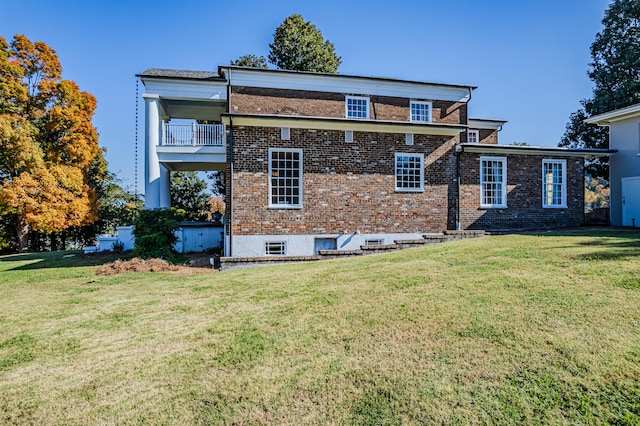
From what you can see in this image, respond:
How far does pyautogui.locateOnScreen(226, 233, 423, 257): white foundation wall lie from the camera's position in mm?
12781

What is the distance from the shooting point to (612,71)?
77.0 feet

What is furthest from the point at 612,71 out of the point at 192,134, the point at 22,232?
the point at 22,232

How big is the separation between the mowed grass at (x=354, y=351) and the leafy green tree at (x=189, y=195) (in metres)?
17.9

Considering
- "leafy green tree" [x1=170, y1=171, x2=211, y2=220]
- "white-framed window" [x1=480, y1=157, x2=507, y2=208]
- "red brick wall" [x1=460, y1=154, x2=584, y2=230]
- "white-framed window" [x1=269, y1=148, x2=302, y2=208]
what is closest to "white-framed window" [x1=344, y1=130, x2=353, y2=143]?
"white-framed window" [x1=269, y1=148, x2=302, y2=208]

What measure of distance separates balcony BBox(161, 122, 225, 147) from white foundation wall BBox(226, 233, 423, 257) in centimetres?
473

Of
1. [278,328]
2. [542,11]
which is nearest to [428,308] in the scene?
[278,328]

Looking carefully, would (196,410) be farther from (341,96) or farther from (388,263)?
(341,96)

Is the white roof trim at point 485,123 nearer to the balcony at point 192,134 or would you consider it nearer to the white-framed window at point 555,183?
the white-framed window at point 555,183

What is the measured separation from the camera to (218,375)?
3934mm

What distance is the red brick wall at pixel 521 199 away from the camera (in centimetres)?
1484

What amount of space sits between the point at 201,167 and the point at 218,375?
14.8 m

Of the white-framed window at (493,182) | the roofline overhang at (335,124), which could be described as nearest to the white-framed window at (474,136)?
the white-framed window at (493,182)

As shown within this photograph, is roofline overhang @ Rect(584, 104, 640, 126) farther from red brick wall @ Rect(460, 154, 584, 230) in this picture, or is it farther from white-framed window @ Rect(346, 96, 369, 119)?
white-framed window @ Rect(346, 96, 369, 119)

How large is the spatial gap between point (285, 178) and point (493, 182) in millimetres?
8532
